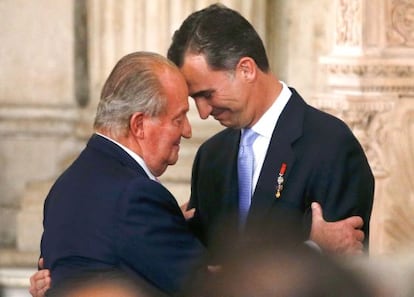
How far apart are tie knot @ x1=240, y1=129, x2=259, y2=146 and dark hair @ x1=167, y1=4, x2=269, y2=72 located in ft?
0.50

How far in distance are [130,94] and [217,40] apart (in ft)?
1.62

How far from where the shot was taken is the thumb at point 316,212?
2.61 m

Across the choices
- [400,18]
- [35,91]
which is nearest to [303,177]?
[400,18]

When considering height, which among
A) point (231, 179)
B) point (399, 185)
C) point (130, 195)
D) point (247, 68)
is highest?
point (247, 68)

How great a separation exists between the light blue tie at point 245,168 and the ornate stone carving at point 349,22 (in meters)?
2.39

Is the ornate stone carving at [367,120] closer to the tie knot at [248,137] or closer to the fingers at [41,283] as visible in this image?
the tie knot at [248,137]

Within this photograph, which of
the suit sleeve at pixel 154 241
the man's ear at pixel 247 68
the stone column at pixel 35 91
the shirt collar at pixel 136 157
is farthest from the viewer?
the stone column at pixel 35 91

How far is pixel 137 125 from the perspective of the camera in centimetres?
243

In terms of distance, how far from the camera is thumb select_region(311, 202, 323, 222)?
2609mm

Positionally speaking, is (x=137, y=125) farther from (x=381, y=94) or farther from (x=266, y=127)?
(x=381, y=94)

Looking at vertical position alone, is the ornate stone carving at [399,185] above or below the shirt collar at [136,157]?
below

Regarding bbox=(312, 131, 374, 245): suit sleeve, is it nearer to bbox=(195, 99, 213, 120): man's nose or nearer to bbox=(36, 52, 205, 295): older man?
bbox=(195, 99, 213, 120): man's nose

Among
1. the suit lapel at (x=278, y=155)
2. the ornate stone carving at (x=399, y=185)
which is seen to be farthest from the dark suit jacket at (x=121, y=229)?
the ornate stone carving at (x=399, y=185)

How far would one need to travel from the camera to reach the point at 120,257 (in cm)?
228
